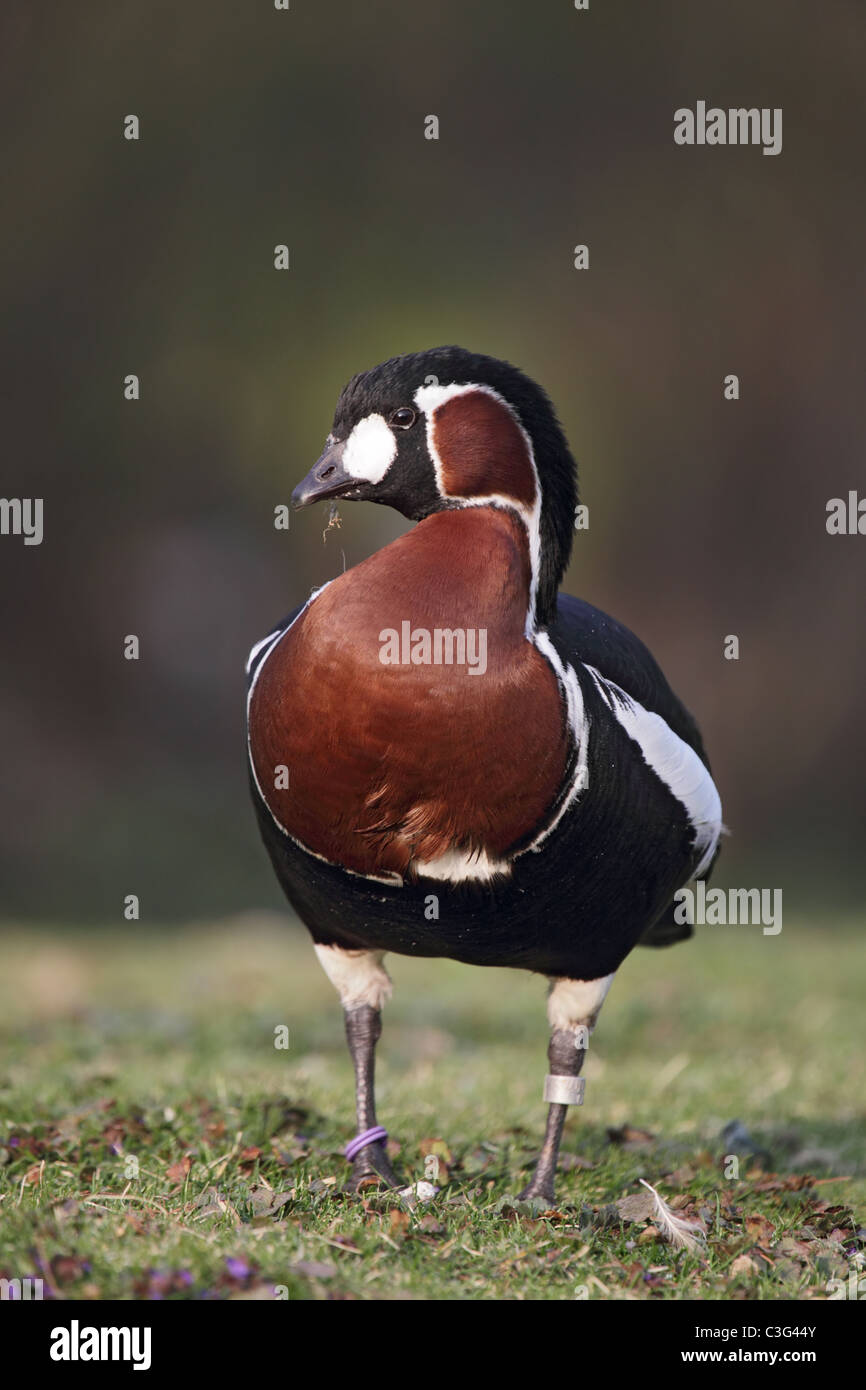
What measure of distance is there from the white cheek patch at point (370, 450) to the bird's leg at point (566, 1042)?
142 cm

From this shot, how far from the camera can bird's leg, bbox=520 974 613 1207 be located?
13.6 feet

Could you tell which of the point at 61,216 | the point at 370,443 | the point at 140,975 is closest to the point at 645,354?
the point at 61,216

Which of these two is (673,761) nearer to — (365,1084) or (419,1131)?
(365,1084)

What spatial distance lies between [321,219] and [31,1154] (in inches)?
392

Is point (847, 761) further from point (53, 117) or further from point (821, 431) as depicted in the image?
point (53, 117)

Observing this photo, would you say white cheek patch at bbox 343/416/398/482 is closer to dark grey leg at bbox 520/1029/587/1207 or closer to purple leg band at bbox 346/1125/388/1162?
dark grey leg at bbox 520/1029/587/1207

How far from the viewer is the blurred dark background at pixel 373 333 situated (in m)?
12.5

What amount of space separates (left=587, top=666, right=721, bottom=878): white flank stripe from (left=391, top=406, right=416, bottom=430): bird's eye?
2.42 feet

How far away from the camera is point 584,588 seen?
13.4 m

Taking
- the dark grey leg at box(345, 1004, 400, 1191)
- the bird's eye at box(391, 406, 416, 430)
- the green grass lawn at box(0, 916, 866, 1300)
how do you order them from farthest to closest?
1. the dark grey leg at box(345, 1004, 400, 1191)
2. the bird's eye at box(391, 406, 416, 430)
3. the green grass lawn at box(0, 916, 866, 1300)

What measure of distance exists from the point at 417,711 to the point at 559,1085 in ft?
4.32

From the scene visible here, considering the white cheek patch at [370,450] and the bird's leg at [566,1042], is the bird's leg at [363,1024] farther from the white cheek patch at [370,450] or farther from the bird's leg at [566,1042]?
the white cheek patch at [370,450]

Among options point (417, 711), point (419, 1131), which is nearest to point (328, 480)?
point (417, 711)

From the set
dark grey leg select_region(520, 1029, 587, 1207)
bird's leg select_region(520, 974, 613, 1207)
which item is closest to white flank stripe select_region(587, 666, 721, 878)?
bird's leg select_region(520, 974, 613, 1207)
